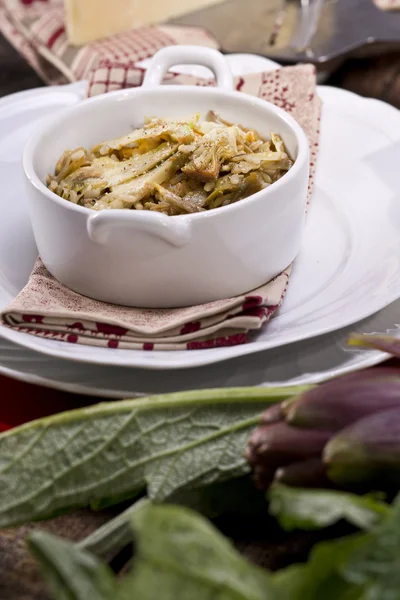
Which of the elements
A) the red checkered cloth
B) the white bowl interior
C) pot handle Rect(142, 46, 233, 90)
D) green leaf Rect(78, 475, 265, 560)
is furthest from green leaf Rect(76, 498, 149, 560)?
the red checkered cloth

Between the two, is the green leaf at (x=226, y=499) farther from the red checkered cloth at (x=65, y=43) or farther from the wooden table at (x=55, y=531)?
the red checkered cloth at (x=65, y=43)

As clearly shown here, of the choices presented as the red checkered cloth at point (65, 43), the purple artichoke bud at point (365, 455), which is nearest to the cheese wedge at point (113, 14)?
the red checkered cloth at point (65, 43)

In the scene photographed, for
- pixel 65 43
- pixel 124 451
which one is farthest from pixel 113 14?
pixel 124 451

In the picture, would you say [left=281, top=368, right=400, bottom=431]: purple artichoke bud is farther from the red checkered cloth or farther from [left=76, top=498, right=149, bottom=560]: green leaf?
the red checkered cloth

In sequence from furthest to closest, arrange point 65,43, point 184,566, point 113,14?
point 113,14, point 65,43, point 184,566

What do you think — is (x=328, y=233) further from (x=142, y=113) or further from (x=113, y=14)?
(x=113, y=14)
